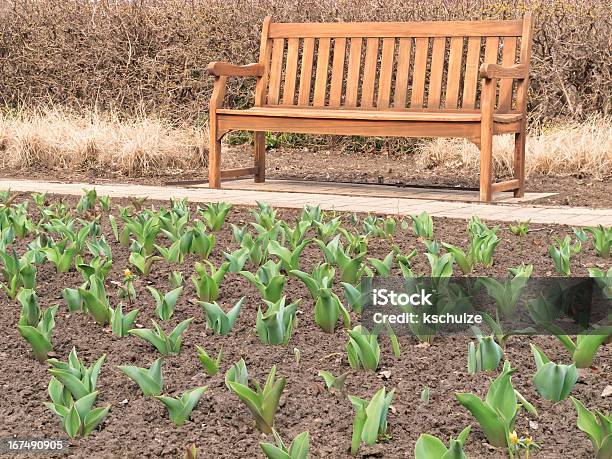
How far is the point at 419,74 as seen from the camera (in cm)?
742

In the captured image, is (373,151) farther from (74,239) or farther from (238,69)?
(74,239)

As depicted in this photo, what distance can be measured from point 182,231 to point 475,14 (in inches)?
235

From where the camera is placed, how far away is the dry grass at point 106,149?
8758 millimetres

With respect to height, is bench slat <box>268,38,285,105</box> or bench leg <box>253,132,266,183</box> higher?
bench slat <box>268,38,285,105</box>

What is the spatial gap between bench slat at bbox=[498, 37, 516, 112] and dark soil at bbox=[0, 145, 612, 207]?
669 mm

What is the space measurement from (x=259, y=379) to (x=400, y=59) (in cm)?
495

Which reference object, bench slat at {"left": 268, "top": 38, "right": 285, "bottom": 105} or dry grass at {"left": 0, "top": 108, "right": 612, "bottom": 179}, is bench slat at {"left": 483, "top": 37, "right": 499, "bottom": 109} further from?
bench slat at {"left": 268, "top": 38, "right": 285, "bottom": 105}

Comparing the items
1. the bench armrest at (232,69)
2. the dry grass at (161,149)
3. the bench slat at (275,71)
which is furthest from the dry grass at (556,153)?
the bench armrest at (232,69)

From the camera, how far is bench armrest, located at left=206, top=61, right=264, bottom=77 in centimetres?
736

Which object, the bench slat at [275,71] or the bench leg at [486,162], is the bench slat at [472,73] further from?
the bench slat at [275,71]

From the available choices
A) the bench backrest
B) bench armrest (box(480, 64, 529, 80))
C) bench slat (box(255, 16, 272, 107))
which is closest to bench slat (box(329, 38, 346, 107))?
the bench backrest

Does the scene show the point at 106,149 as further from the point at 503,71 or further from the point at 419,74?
the point at 503,71

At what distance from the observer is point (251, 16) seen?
1093 centimetres

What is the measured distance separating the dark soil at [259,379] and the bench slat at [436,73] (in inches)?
153
